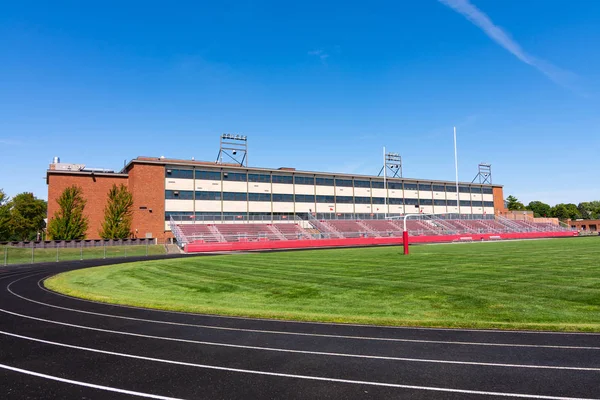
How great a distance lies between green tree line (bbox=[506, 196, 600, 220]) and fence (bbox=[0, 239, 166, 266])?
13759 centimetres

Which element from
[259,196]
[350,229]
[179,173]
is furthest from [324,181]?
[179,173]

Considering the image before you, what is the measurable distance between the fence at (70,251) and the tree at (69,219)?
14.0ft

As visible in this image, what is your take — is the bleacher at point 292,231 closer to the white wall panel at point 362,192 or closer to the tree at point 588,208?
the white wall panel at point 362,192

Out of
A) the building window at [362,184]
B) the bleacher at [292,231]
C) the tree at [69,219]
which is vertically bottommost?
the bleacher at [292,231]

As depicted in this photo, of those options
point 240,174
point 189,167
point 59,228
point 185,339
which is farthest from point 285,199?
point 185,339

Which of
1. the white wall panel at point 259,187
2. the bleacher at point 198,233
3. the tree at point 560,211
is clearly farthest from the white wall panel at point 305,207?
the tree at point 560,211

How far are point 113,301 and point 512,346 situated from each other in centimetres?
1450

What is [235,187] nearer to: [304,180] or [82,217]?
[304,180]

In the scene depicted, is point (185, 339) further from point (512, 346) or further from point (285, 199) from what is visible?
point (285, 199)

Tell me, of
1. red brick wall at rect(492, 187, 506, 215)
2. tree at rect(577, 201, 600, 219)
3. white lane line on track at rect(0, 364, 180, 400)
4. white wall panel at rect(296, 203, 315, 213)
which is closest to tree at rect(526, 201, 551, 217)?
tree at rect(577, 201, 600, 219)

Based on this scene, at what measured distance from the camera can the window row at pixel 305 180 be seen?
61.2 meters

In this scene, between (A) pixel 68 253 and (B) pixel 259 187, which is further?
(B) pixel 259 187

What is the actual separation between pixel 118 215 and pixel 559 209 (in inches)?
6580

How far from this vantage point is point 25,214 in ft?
296
